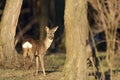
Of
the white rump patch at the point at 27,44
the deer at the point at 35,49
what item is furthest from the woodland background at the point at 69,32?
the white rump patch at the point at 27,44

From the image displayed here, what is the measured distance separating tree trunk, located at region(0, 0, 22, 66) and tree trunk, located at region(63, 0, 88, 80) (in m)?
5.61

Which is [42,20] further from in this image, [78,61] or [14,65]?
[78,61]

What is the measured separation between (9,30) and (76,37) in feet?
20.5

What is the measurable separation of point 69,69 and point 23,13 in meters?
16.4

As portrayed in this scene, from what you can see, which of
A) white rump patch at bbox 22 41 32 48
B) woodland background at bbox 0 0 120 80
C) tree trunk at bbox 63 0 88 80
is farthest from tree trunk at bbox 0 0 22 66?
tree trunk at bbox 63 0 88 80

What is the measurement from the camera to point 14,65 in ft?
51.1

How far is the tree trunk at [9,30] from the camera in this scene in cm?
1562

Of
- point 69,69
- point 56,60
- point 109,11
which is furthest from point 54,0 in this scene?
point 109,11

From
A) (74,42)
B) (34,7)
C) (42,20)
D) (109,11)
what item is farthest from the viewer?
(34,7)

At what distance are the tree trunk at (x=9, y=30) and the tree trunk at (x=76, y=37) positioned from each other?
561 centimetres

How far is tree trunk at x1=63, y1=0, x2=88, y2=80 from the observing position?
9.88 meters

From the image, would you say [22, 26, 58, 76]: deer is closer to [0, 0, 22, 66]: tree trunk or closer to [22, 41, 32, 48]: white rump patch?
[22, 41, 32, 48]: white rump patch

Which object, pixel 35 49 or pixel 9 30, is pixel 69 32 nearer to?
pixel 35 49

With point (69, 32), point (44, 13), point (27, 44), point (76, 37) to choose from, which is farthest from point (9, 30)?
point (44, 13)
